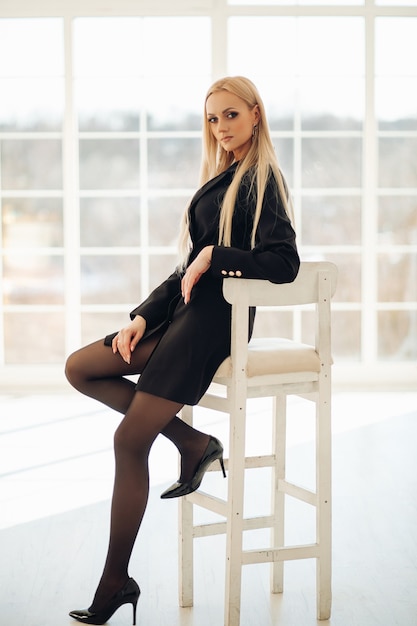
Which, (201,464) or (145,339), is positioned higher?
(145,339)

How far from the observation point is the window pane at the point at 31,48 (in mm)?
6430

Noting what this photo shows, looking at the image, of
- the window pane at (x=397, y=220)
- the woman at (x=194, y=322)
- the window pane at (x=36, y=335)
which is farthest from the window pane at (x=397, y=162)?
the woman at (x=194, y=322)

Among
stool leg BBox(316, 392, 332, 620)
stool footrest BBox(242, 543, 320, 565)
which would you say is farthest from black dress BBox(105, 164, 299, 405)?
stool footrest BBox(242, 543, 320, 565)

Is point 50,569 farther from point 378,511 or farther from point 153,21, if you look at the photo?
point 153,21

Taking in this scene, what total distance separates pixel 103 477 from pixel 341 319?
9.76ft

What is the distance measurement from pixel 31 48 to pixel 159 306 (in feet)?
14.2

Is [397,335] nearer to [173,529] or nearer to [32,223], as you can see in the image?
[32,223]

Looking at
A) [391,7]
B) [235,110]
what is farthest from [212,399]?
[391,7]

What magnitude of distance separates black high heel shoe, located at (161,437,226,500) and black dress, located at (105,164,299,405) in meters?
0.21

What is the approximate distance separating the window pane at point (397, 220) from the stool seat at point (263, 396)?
4161 mm

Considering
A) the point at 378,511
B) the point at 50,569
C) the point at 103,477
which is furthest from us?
the point at 103,477

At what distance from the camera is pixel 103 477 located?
161 inches

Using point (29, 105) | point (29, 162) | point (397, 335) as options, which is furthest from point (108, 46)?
point (397, 335)

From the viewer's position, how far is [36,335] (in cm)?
662
